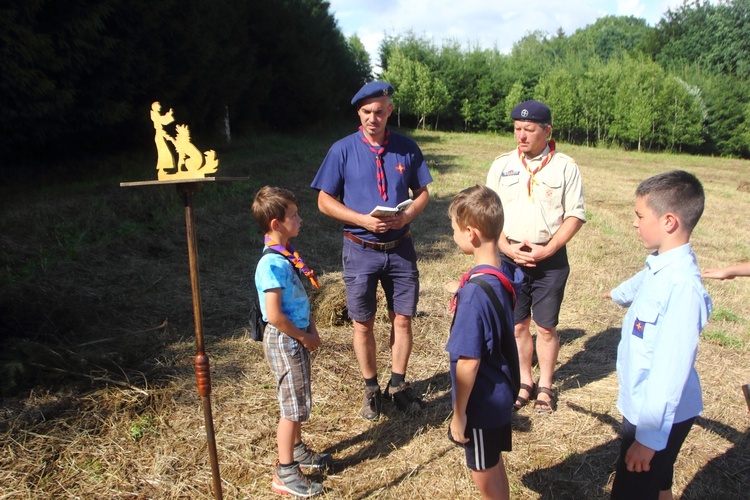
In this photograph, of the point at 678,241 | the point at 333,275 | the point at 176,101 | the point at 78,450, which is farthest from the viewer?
the point at 176,101

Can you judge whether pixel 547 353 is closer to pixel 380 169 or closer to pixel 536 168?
pixel 536 168

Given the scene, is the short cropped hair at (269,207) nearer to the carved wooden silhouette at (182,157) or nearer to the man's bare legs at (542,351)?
the carved wooden silhouette at (182,157)

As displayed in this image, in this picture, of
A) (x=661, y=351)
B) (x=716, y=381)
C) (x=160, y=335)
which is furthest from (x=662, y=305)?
(x=160, y=335)

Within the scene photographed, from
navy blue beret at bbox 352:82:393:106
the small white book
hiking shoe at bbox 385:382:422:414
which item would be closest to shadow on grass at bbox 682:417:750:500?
hiking shoe at bbox 385:382:422:414

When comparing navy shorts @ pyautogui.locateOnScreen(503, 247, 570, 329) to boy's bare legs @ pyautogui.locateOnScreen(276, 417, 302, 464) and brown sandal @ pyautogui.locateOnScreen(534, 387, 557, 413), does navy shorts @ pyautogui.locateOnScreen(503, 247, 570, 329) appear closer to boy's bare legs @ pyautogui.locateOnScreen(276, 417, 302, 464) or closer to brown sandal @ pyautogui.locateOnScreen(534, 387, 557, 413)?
brown sandal @ pyautogui.locateOnScreen(534, 387, 557, 413)

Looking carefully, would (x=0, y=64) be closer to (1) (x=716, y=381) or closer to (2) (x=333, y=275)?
(2) (x=333, y=275)

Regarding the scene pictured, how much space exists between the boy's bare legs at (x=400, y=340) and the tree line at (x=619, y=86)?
Answer: 2636 centimetres

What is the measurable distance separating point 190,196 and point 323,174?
1.29m

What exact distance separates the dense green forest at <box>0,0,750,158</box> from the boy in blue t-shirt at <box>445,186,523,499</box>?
7388mm

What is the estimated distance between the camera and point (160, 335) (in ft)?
14.8

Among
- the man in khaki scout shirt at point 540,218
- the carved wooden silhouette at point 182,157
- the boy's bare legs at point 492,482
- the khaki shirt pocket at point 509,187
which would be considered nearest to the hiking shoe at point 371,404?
the man in khaki scout shirt at point 540,218

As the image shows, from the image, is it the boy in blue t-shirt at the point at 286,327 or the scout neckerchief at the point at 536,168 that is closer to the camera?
the boy in blue t-shirt at the point at 286,327

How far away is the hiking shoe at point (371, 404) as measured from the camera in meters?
3.50

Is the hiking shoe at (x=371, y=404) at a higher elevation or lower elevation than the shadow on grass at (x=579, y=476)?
higher
